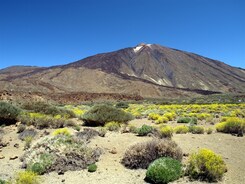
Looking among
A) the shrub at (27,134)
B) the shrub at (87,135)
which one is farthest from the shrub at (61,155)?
the shrub at (27,134)

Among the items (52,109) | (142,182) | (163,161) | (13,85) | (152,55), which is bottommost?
(142,182)

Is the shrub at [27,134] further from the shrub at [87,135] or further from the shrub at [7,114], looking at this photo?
the shrub at [7,114]

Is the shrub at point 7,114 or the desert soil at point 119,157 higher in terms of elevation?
the shrub at point 7,114

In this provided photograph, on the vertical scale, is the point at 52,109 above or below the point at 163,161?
above

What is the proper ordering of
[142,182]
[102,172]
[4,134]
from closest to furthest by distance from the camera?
[142,182] → [102,172] → [4,134]

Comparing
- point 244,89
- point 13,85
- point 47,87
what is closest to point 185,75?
point 244,89

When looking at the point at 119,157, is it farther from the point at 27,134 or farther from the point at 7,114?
the point at 7,114

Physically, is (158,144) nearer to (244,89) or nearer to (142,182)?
(142,182)

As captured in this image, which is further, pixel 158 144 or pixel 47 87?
pixel 47 87
